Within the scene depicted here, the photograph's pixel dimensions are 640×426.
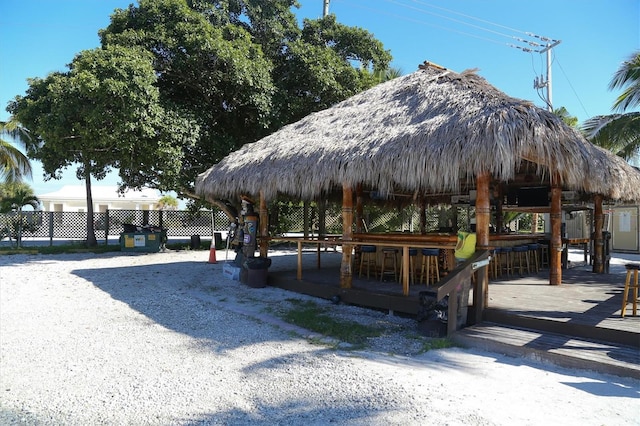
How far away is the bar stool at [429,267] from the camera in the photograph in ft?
25.9

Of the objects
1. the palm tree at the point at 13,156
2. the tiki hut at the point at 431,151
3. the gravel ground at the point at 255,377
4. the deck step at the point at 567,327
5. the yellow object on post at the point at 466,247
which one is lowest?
the gravel ground at the point at 255,377

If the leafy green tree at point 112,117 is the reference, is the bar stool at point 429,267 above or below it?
below

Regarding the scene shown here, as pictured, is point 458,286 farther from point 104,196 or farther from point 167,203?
point 104,196

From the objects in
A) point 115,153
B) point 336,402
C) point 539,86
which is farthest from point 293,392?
point 539,86

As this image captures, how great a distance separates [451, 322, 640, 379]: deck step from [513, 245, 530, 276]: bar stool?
426 centimetres

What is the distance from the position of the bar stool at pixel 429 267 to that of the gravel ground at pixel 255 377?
5.54 ft

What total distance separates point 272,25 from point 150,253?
10.0 meters

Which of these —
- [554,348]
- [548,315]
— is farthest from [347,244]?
[554,348]

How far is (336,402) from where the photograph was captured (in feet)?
11.6

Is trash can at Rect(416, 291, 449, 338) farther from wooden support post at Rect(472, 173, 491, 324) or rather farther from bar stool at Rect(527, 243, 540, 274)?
bar stool at Rect(527, 243, 540, 274)

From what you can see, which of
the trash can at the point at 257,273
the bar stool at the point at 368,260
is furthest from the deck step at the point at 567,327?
the trash can at the point at 257,273

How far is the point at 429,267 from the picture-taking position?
320 inches

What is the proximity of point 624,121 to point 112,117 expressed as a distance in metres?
15.2

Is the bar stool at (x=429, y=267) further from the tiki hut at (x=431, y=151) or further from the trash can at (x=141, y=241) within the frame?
the trash can at (x=141, y=241)
